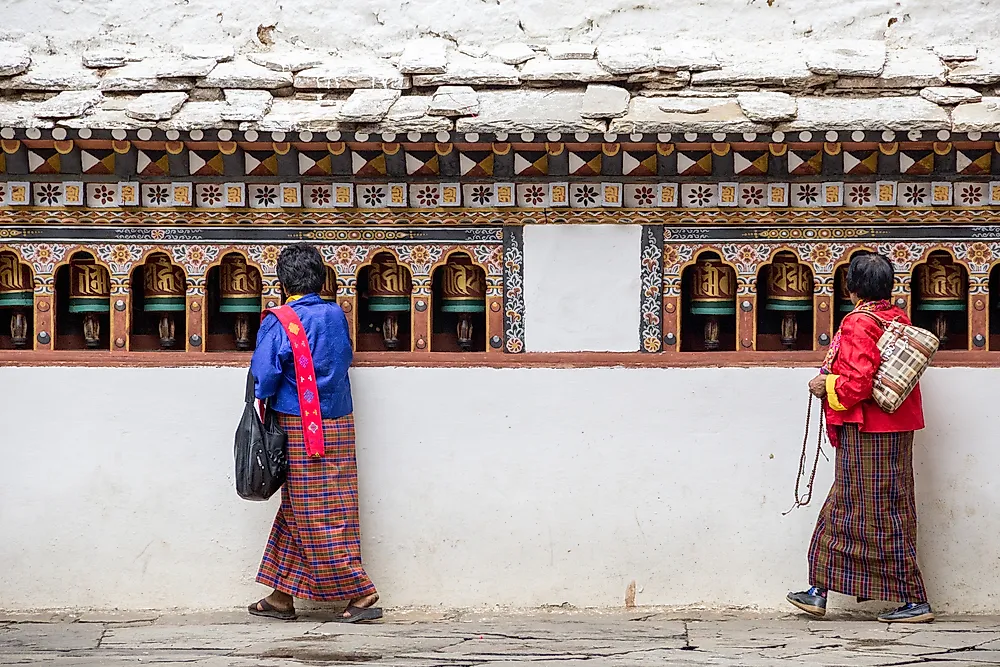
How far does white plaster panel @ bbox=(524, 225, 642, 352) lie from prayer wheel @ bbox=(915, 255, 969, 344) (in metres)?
1.28

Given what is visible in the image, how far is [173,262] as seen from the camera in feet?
17.8

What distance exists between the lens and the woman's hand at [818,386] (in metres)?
4.99

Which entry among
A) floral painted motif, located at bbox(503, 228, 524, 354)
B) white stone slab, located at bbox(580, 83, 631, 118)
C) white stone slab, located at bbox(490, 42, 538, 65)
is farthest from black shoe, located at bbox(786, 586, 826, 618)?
white stone slab, located at bbox(490, 42, 538, 65)

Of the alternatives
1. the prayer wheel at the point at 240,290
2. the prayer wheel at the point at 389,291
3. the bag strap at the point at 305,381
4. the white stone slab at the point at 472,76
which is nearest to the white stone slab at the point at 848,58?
the white stone slab at the point at 472,76

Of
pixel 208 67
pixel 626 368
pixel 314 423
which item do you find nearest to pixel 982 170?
pixel 626 368

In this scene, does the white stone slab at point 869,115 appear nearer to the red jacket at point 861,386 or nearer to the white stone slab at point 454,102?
the red jacket at point 861,386

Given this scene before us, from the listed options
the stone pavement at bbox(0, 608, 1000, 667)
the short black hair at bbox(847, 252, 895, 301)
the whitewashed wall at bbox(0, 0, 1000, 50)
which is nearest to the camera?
the stone pavement at bbox(0, 608, 1000, 667)

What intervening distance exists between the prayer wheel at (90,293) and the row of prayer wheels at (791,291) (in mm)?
2621

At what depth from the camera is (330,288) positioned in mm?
5516

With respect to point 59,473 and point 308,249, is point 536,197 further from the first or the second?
point 59,473

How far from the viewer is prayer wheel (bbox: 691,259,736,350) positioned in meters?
5.46

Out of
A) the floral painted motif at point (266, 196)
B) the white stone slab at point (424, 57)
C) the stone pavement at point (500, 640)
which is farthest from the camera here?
the white stone slab at point (424, 57)

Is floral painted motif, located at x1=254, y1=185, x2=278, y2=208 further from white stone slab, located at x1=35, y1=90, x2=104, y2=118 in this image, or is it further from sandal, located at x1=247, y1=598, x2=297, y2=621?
sandal, located at x1=247, y1=598, x2=297, y2=621

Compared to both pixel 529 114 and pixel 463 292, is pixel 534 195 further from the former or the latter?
pixel 463 292
